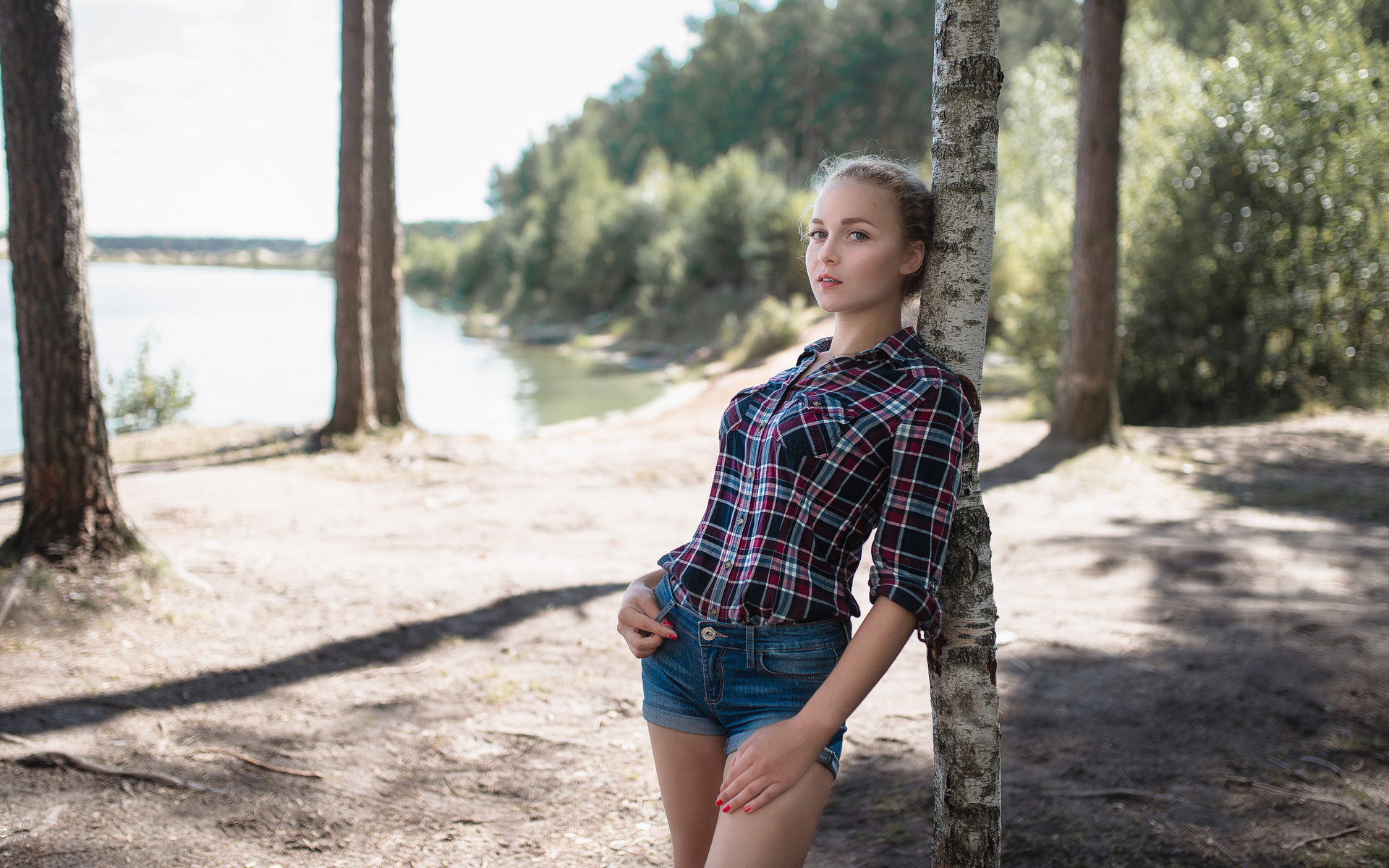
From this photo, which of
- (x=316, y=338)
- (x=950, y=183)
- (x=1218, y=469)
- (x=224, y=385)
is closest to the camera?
(x=950, y=183)

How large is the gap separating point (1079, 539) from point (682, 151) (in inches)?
2123

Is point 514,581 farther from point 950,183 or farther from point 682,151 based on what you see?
point 682,151

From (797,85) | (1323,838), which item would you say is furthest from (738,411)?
(797,85)

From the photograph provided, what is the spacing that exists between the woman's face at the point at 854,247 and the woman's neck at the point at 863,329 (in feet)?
0.05

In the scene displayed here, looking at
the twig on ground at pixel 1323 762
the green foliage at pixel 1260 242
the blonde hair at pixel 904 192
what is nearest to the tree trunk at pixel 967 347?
the blonde hair at pixel 904 192

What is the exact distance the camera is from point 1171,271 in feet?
38.7

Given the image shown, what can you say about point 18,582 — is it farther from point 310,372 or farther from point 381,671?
point 310,372

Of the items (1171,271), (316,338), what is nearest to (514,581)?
(1171,271)

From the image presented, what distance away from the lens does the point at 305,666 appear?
4.05 m

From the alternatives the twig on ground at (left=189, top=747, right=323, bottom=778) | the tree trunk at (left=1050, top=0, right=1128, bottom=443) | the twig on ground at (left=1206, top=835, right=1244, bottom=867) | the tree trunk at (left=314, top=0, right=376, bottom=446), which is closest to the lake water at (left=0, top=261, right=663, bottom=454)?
the tree trunk at (left=314, top=0, right=376, bottom=446)

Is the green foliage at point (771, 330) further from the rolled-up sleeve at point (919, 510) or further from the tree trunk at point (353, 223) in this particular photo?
the rolled-up sleeve at point (919, 510)

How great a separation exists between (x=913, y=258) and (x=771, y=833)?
3.83ft

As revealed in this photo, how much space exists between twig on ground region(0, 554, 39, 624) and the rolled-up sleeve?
4.35m

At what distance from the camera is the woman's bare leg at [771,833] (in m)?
1.49
